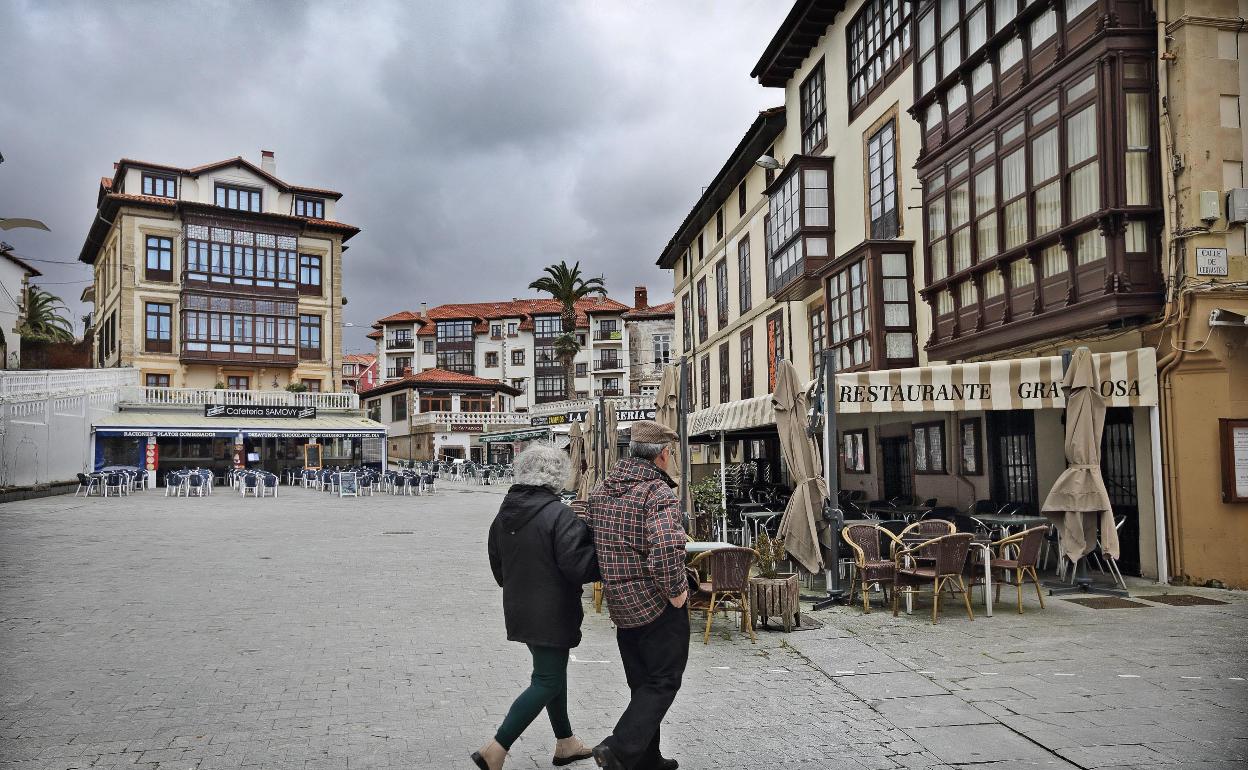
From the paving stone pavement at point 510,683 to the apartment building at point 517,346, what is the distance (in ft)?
226

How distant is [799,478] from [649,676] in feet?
19.0

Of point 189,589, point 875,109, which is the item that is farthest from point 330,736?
point 875,109

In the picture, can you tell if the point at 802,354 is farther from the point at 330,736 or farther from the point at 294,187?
the point at 294,187


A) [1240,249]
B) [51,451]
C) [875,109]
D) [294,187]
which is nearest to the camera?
[1240,249]

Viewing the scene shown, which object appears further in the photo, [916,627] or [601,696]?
[916,627]

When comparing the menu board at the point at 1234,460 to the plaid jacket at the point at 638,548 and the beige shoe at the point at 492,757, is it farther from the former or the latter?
the beige shoe at the point at 492,757

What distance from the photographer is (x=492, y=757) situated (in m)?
4.45

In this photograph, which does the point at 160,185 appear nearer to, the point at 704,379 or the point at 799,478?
the point at 704,379

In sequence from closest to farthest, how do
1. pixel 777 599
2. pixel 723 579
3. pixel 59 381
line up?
Answer: pixel 723 579 < pixel 777 599 < pixel 59 381

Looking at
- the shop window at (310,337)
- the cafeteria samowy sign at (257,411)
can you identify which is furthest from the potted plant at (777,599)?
the shop window at (310,337)

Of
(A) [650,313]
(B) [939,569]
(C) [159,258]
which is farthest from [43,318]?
(B) [939,569]

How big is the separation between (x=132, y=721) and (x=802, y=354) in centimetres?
1848

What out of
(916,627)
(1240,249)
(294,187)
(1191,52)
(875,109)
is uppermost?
(294,187)

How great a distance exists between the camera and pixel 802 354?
22.2 metres
